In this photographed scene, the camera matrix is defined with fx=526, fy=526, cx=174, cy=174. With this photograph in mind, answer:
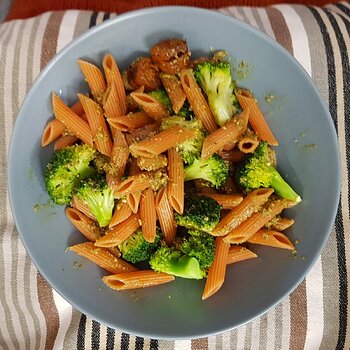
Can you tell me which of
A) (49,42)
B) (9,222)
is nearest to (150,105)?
(49,42)

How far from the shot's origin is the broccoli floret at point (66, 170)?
3.27 feet

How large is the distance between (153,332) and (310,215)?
38 centimetres

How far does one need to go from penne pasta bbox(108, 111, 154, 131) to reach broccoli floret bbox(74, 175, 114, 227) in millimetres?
111

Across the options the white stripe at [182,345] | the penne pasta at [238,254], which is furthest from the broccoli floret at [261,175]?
the white stripe at [182,345]

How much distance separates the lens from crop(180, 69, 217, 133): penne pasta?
100 centimetres

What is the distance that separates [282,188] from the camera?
1.02m

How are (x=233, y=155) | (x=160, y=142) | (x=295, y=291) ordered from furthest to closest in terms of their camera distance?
(x=295, y=291) < (x=233, y=155) < (x=160, y=142)

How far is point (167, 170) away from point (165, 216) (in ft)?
0.29

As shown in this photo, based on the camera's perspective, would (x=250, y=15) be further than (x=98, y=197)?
Yes

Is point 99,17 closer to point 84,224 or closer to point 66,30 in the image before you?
point 66,30

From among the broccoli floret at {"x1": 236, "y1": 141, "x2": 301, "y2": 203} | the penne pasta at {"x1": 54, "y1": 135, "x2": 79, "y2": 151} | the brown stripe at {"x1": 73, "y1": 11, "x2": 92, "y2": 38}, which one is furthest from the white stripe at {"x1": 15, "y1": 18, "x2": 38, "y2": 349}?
the broccoli floret at {"x1": 236, "y1": 141, "x2": 301, "y2": 203}

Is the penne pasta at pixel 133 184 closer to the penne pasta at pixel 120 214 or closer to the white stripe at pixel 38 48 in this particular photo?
the penne pasta at pixel 120 214

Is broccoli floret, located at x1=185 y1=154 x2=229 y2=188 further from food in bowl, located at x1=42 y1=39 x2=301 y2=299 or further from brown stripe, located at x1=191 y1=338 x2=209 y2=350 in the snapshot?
brown stripe, located at x1=191 y1=338 x2=209 y2=350

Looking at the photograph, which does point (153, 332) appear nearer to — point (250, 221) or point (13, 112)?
point (250, 221)
